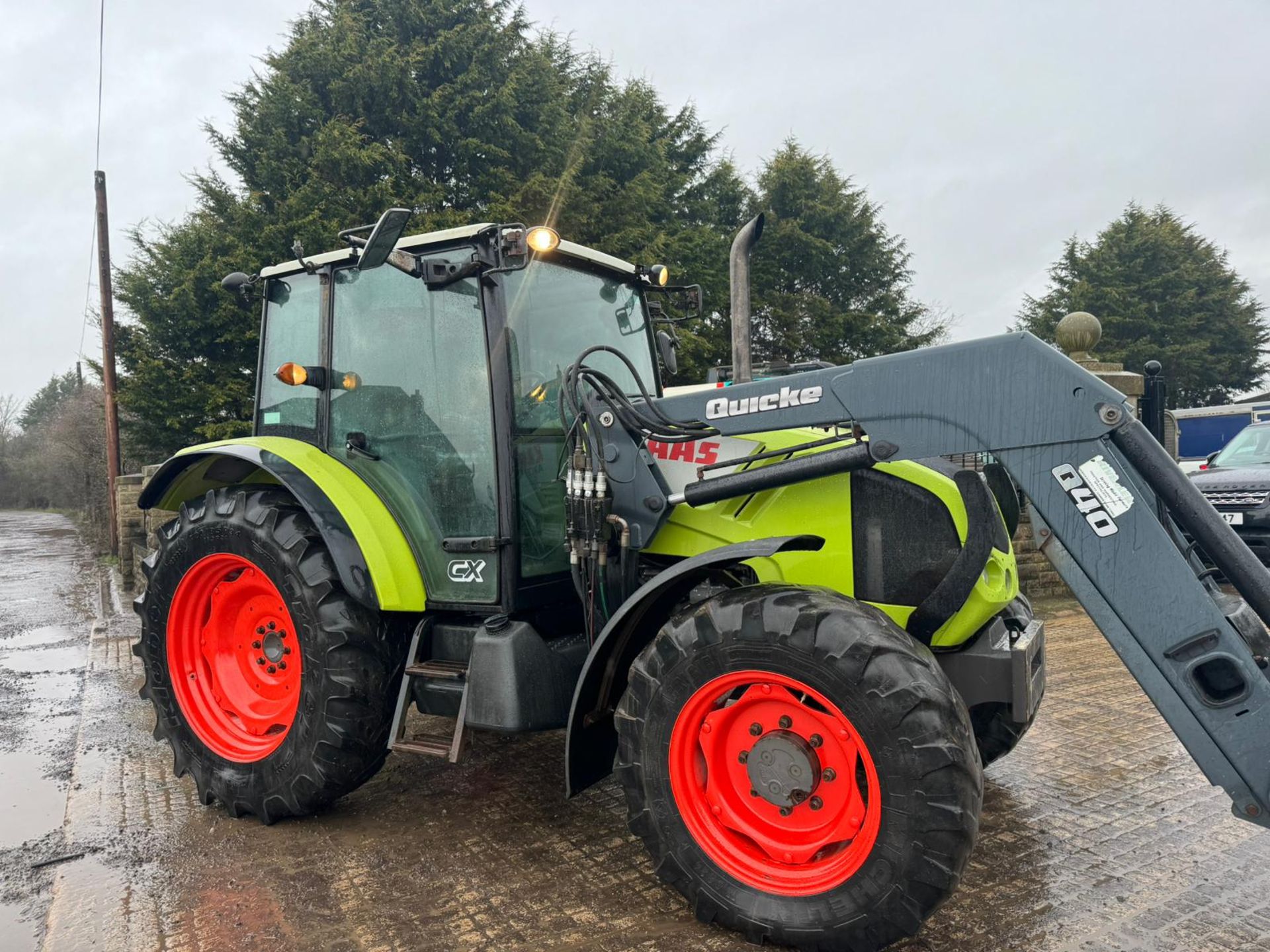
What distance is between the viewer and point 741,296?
10.7 ft

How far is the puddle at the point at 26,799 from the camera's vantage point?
3.54 m

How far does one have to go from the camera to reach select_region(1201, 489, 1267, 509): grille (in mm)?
8383

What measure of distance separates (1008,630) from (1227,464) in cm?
824

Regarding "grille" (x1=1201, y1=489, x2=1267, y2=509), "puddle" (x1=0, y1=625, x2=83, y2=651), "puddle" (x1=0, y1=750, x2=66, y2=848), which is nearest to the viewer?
"puddle" (x1=0, y1=750, x2=66, y2=848)

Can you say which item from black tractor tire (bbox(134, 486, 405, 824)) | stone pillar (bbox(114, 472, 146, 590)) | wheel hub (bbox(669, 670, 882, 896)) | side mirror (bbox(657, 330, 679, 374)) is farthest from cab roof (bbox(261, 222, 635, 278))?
stone pillar (bbox(114, 472, 146, 590))

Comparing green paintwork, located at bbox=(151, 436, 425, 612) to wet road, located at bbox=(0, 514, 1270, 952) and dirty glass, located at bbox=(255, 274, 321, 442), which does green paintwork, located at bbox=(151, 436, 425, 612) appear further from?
wet road, located at bbox=(0, 514, 1270, 952)

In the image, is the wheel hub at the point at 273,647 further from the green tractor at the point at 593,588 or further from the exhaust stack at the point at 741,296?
the exhaust stack at the point at 741,296

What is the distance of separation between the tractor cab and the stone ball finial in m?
6.66

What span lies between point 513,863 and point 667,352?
2.41m

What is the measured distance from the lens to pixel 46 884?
3.05m

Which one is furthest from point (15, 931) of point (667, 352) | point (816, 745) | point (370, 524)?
point (667, 352)

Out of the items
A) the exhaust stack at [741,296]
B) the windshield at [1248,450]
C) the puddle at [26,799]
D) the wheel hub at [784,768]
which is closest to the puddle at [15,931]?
the puddle at [26,799]

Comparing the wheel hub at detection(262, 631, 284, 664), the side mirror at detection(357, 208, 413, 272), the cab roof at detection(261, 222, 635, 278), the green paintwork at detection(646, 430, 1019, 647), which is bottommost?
the wheel hub at detection(262, 631, 284, 664)

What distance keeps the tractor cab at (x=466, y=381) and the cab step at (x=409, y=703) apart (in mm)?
236
